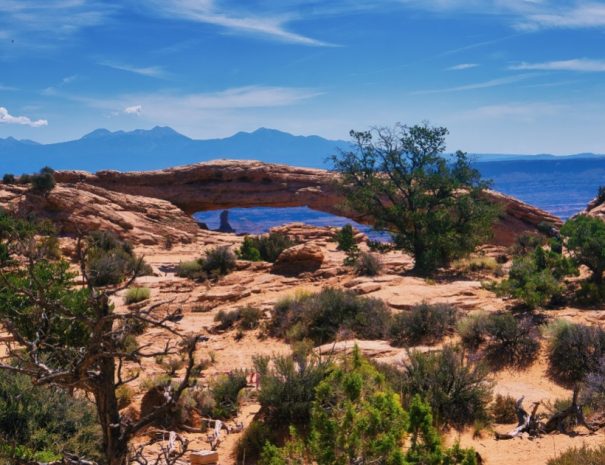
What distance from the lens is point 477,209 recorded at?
21.5m

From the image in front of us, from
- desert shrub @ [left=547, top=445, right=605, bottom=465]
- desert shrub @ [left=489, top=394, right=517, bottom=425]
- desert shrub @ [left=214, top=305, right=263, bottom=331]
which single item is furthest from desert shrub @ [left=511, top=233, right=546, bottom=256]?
desert shrub @ [left=547, top=445, right=605, bottom=465]

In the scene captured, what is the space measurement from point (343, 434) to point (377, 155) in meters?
18.8

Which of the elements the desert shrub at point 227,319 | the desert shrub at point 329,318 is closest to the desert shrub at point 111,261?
the desert shrub at point 227,319

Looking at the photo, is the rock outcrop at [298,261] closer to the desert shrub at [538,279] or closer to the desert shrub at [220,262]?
the desert shrub at [220,262]

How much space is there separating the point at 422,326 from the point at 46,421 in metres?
8.24

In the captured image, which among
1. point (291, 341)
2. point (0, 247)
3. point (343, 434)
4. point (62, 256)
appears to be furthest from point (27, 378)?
point (62, 256)

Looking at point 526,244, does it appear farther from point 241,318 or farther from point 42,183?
point 42,183

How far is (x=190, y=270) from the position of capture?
22.1 meters

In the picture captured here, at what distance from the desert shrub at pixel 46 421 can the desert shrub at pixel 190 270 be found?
1446 cm

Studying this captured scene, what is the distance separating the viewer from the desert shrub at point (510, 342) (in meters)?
11.1

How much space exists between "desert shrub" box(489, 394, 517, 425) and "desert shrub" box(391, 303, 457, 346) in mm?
3464

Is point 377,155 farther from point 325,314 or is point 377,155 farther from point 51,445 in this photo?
point 51,445

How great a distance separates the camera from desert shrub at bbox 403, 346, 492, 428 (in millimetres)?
8242

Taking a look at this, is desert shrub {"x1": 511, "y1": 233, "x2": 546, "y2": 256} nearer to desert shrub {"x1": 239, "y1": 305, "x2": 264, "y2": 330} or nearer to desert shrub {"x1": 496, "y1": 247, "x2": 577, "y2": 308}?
desert shrub {"x1": 496, "y1": 247, "x2": 577, "y2": 308}
